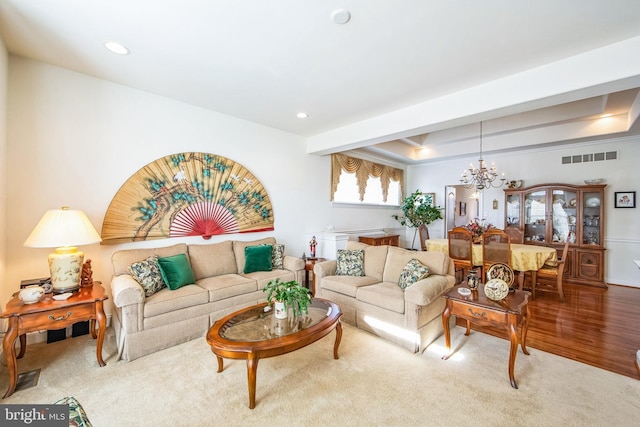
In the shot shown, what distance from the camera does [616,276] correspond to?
5086 mm

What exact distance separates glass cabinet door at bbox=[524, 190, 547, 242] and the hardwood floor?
1.39 m

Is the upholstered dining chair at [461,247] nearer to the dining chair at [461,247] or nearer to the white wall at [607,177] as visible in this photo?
the dining chair at [461,247]

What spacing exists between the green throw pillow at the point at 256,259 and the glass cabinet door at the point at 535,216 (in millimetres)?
5476

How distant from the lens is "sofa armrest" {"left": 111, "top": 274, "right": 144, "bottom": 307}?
2418mm

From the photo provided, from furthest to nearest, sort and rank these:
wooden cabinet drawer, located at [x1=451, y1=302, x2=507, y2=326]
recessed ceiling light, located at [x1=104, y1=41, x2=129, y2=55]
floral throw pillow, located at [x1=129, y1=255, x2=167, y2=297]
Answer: floral throw pillow, located at [x1=129, y1=255, x2=167, y2=297] → recessed ceiling light, located at [x1=104, y1=41, x2=129, y2=55] → wooden cabinet drawer, located at [x1=451, y1=302, x2=507, y2=326]

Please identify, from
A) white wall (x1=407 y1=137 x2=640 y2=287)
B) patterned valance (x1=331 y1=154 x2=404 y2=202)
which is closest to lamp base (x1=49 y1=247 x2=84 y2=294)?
patterned valance (x1=331 y1=154 x2=404 y2=202)

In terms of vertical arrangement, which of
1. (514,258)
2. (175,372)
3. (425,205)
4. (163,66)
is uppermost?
(163,66)

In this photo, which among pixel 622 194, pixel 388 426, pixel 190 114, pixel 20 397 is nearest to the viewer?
pixel 388 426

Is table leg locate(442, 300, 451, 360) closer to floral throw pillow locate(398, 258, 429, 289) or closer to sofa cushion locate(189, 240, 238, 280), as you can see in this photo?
floral throw pillow locate(398, 258, 429, 289)

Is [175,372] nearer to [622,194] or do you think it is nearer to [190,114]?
[190,114]

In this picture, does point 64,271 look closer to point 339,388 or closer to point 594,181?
point 339,388

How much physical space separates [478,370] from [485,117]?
2681mm

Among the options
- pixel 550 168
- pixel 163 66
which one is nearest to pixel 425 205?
pixel 550 168

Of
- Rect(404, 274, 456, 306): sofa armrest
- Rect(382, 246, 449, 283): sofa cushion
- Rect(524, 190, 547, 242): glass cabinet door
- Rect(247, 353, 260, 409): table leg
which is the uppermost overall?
Rect(524, 190, 547, 242): glass cabinet door
